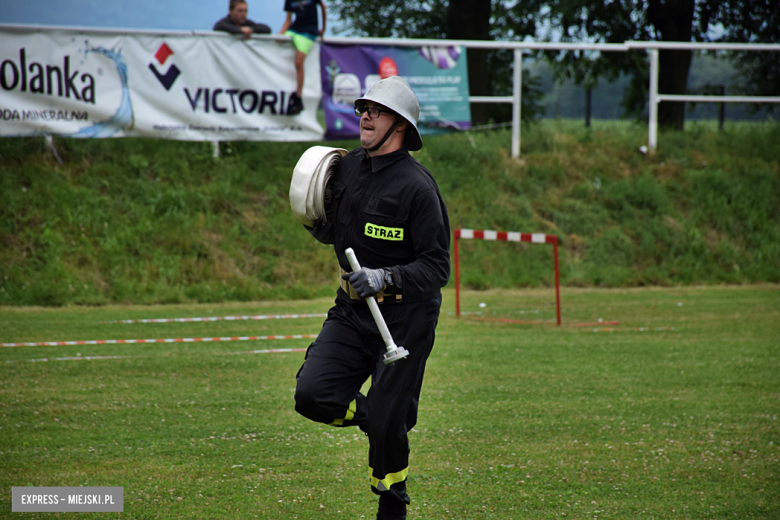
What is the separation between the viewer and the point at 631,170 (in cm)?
1584

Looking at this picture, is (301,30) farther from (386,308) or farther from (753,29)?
(753,29)

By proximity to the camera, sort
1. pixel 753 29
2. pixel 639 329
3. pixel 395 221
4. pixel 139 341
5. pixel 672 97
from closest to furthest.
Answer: pixel 395 221 < pixel 139 341 < pixel 639 329 < pixel 672 97 < pixel 753 29

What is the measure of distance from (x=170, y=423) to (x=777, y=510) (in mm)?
4083

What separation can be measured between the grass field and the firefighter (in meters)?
0.61

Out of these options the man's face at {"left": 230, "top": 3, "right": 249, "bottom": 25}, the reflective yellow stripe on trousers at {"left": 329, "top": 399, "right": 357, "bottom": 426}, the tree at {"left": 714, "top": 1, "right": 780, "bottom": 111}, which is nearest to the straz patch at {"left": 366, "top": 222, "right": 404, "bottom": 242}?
the reflective yellow stripe on trousers at {"left": 329, "top": 399, "right": 357, "bottom": 426}

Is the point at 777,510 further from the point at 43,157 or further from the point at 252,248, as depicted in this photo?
the point at 43,157

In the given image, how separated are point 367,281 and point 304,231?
9409 mm

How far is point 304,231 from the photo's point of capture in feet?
43.4

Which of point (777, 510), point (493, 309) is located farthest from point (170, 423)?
point (493, 309)

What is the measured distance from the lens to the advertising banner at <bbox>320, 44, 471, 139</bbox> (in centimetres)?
1388

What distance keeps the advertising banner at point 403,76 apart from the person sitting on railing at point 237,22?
1277 millimetres

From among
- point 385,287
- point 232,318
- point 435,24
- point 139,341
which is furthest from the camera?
point 435,24

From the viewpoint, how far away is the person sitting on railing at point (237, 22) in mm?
13438

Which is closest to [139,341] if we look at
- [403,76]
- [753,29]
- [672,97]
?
[403,76]
